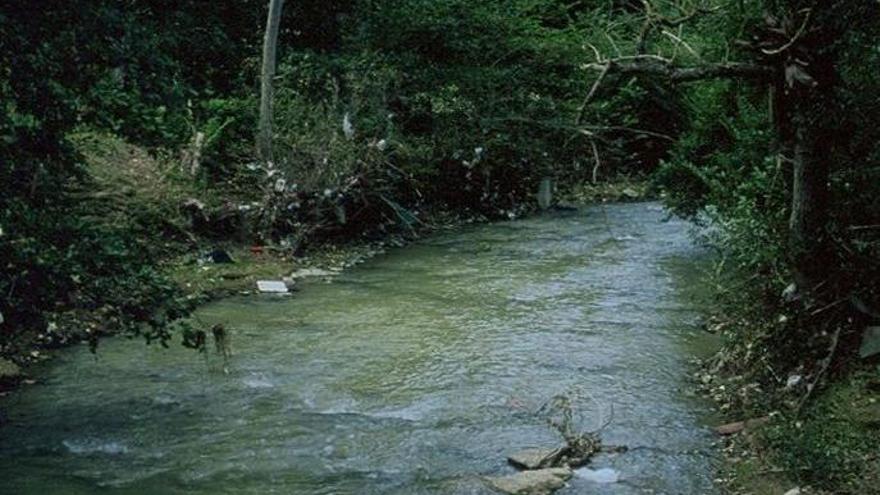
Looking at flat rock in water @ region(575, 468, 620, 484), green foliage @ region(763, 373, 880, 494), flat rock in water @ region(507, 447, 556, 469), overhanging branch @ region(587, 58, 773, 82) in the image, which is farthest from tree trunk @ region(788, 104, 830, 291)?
flat rock in water @ region(507, 447, 556, 469)

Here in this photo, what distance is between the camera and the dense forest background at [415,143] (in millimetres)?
6027

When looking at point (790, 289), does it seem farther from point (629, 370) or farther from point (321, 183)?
point (321, 183)

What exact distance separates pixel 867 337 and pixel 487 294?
4641 mm

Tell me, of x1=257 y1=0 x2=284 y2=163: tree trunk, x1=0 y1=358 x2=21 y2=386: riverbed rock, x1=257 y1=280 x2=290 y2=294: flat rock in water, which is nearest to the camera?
x1=0 y1=358 x2=21 y2=386: riverbed rock

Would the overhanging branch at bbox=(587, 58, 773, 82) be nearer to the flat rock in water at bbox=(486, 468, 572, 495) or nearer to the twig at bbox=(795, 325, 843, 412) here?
the twig at bbox=(795, 325, 843, 412)

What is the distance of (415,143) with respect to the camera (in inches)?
565

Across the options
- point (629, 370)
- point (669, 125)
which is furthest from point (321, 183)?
point (669, 125)

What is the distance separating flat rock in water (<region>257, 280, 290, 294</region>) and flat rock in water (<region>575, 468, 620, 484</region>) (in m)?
5.22

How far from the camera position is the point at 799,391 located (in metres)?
6.48

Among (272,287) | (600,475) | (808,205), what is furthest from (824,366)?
(272,287)

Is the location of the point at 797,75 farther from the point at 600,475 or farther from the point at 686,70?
the point at 600,475

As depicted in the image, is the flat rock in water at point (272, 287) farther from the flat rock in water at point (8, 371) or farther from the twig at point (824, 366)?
the twig at point (824, 366)

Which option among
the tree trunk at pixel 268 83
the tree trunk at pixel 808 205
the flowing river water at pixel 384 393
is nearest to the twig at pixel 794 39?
the tree trunk at pixel 808 205

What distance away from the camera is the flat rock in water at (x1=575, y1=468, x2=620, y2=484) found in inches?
225
